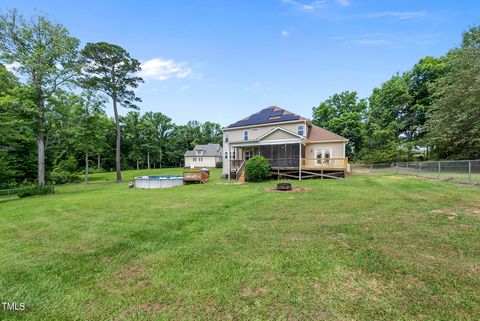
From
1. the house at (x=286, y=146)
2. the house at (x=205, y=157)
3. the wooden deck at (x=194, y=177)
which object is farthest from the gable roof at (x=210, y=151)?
the wooden deck at (x=194, y=177)

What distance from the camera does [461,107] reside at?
62.0 ft

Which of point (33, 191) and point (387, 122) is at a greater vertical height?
point (387, 122)

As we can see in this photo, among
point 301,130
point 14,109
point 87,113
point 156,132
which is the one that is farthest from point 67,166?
point 301,130

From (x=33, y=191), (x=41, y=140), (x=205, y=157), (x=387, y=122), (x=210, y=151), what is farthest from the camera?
(x=210, y=151)

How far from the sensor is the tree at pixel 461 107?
714 inches

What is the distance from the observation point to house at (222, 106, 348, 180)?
17.2 meters

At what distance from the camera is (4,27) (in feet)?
49.6

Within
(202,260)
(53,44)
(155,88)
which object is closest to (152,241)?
(202,260)

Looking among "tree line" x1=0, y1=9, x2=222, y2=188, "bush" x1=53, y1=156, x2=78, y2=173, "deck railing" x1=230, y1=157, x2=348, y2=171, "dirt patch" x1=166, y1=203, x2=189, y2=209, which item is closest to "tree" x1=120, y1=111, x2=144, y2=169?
"tree line" x1=0, y1=9, x2=222, y2=188

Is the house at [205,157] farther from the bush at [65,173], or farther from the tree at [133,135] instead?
the bush at [65,173]

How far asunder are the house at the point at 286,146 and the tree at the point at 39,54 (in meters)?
14.9

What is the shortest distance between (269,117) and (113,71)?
1826cm

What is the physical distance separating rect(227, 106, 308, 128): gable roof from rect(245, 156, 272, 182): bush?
19.8 ft

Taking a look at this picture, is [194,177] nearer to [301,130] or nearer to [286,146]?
[286,146]
